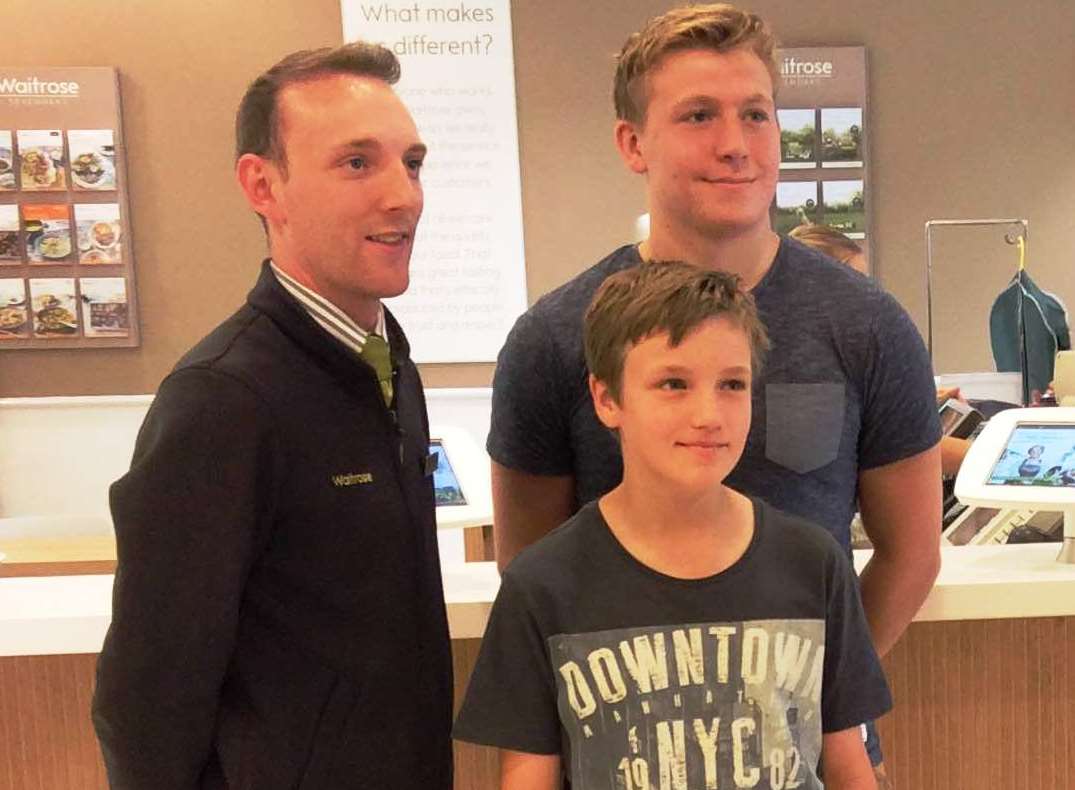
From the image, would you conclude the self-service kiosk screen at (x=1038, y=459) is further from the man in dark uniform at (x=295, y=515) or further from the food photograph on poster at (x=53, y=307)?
the food photograph on poster at (x=53, y=307)

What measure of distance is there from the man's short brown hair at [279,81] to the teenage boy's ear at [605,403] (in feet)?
1.41

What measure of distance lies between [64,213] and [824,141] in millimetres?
3335

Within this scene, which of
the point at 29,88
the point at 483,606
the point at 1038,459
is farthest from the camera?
the point at 29,88

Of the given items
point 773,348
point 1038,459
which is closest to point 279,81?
point 773,348

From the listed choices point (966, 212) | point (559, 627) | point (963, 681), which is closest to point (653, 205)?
point (559, 627)

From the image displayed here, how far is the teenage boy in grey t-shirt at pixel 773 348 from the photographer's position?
1186 mm

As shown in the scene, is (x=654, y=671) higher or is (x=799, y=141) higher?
(x=799, y=141)

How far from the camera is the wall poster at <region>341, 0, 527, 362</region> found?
4312 millimetres

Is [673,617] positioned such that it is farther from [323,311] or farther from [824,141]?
[824,141]

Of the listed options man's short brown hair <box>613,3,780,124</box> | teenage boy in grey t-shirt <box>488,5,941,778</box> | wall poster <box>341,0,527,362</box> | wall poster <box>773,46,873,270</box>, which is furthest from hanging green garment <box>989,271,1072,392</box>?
man's short brown hair <box>613,3,780,124</box>

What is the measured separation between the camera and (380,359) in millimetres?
1190

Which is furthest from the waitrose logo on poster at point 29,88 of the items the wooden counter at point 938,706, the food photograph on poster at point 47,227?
the wooden counter at point 938,706

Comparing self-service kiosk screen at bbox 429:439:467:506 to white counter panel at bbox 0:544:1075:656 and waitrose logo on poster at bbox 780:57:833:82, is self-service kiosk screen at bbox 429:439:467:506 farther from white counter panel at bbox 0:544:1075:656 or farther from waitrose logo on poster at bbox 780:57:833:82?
waitrose logo on poster at bbox 780:57:833:82

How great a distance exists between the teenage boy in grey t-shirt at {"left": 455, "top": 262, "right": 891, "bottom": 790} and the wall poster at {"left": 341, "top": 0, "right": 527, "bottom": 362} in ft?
10.9
